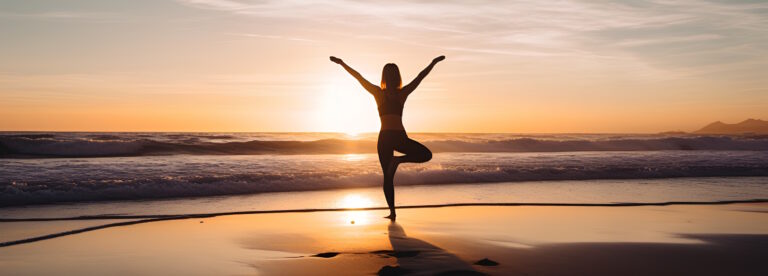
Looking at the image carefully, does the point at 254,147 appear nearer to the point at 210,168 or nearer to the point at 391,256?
the point at 210,168

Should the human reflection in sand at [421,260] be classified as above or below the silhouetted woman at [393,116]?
below

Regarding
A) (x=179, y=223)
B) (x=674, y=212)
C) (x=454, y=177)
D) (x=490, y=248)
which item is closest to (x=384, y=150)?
(x=490, y=248)

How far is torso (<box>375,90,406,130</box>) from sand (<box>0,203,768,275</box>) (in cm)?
133

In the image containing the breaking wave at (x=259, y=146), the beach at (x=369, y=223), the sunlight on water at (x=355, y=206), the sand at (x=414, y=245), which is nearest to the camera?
the sand at (x=414, y=245)

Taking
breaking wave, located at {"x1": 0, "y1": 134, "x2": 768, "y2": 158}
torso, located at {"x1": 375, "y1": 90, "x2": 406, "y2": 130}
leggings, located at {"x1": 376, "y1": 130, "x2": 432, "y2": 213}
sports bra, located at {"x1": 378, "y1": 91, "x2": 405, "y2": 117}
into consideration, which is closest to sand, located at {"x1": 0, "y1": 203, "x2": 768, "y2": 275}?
leggings, located at {"x1": 376, "y1": 130, "x2": 432, "y2": 213}

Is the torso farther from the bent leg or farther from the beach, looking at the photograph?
the beach

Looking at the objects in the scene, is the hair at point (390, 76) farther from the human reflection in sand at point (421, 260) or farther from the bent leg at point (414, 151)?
the human reflection in sand at point (421, 260)

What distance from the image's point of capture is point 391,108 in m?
7.97

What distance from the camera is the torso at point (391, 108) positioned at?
26.1 feet

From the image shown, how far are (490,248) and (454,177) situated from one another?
9.97 m

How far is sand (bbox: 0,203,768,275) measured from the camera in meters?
5.29

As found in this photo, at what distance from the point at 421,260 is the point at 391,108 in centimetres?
293

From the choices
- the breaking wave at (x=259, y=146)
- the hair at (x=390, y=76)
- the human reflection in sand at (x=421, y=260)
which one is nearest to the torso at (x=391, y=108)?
the hair at (x=390, y=76)

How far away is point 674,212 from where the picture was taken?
30.9ft
